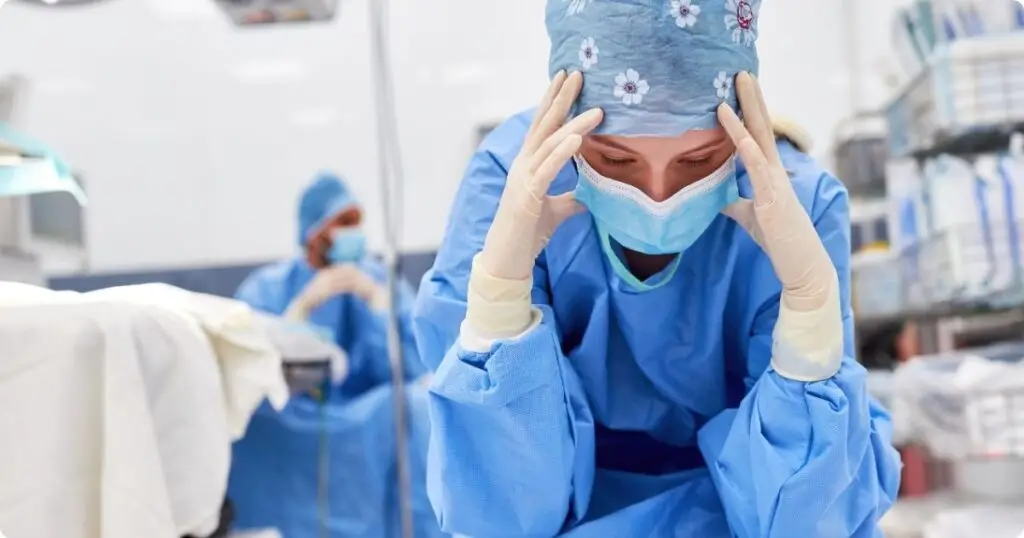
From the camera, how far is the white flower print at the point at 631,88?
2.69 feet

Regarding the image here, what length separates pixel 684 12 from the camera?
32.3 inches

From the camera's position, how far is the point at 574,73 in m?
0.84

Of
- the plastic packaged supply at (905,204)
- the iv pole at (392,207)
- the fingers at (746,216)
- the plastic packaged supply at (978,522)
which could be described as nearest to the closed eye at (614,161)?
the fingers at (746,216)

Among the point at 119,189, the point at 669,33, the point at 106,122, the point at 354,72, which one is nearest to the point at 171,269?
the point at 119,189

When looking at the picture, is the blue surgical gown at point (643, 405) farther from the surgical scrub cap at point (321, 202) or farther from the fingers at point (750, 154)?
the surgical scrub cap at point (321, 202)

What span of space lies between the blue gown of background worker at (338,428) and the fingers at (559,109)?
0.73 m

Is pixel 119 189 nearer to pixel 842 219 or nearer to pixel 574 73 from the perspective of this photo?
pixel 574 73

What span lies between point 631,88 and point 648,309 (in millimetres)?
247

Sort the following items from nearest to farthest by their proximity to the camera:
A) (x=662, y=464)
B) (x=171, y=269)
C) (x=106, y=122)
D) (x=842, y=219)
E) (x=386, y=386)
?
(x=842, y=219), (x=662, y=464), (x=171, y=269), (x=106, y=122), (x=386, y=386)

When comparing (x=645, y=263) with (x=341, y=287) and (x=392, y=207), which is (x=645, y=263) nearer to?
(x=392, y=207)

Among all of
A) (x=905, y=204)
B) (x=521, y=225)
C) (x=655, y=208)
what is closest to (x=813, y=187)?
(x=655, y=208)

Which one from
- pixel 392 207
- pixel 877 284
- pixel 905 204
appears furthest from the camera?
pixel 877 284

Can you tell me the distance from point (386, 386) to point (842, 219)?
115 centimetres

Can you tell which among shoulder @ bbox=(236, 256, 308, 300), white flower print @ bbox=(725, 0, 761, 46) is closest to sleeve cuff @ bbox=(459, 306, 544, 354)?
white flower print @ bbox=(725, 0, 761, 46)
